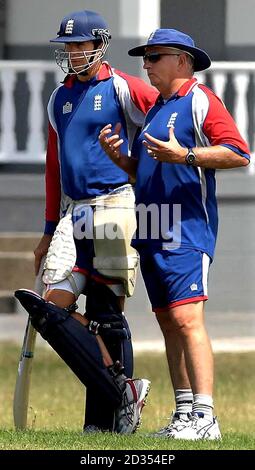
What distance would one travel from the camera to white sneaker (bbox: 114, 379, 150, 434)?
8.27 metres

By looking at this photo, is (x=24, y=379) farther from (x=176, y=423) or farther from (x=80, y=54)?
(x=80, y=54)

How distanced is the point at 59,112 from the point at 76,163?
0.33 metres

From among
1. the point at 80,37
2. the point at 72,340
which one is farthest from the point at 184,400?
the point at 80,37

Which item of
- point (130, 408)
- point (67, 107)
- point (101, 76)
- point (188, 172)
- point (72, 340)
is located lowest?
point (130, 408)

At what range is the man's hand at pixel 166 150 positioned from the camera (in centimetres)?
757

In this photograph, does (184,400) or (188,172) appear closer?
(188,172)

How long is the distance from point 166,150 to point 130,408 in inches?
57.2

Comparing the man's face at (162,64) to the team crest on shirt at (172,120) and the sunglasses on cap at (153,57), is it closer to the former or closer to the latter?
the sunglasses on cap at (153,57)

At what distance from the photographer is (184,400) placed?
8.12 m

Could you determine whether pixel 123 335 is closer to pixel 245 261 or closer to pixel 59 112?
pixel 59 112

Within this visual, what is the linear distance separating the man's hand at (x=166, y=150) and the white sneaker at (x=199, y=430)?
4.01ft

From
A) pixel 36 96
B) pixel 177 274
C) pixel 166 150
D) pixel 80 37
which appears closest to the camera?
pixel 166 150
